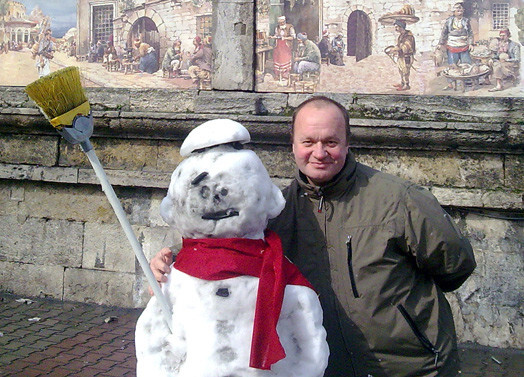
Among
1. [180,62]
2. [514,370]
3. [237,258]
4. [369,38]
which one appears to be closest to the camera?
[237,258]

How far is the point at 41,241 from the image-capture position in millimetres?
6238

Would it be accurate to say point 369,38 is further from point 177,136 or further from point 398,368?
point 398,368

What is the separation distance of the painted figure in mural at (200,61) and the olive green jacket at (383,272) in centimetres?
381

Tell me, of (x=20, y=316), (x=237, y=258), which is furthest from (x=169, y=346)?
(x=20, y=316)

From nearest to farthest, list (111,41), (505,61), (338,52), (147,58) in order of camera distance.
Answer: (505,61)
(338,52)
(147,58)
(111,41)

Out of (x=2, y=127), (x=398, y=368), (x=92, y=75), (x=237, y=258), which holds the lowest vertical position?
(x=398, y=368)

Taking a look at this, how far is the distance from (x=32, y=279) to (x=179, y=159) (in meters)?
1.92

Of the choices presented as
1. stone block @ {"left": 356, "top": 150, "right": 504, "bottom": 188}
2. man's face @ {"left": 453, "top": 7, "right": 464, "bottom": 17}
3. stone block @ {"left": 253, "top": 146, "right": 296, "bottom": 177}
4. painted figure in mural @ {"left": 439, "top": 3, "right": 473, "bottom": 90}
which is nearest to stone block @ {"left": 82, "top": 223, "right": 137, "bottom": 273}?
stone block @ {"left": 253, "top": 146, "right": 296, "bottom": 177}

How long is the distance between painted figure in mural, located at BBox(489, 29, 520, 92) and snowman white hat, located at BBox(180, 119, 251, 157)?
3622 mm

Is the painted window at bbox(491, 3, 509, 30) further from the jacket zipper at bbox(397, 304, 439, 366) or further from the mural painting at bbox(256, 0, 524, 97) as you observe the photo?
the jacket zipper at bbox(397, 304, 439, 366)

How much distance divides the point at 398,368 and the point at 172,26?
4683 mm

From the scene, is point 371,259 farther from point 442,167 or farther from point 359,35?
point 359,35

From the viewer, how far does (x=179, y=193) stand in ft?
7.83

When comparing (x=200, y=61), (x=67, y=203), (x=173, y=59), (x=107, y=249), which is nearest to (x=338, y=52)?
(x=200, y=61)
